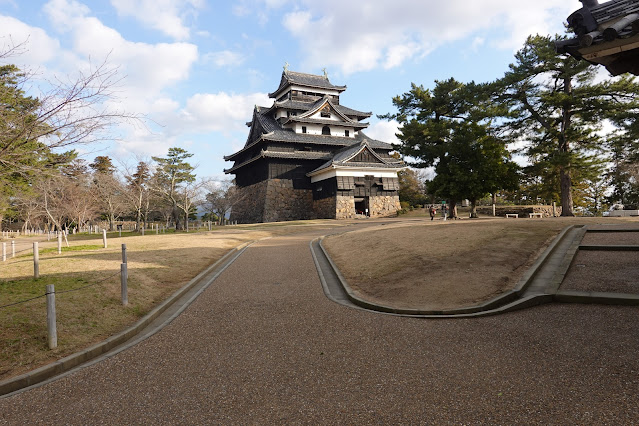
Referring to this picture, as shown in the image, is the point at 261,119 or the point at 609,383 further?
the point at 261,119

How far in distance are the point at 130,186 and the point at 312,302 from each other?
3946cm

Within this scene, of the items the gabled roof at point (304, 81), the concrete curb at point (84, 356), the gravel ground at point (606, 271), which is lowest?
the concrete curb at point (84, 356)

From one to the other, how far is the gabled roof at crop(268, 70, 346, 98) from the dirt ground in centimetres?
3614

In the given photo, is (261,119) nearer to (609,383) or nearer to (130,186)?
(130,186)

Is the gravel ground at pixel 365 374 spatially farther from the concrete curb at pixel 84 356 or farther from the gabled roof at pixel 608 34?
the gabled roof at pixel 608 34

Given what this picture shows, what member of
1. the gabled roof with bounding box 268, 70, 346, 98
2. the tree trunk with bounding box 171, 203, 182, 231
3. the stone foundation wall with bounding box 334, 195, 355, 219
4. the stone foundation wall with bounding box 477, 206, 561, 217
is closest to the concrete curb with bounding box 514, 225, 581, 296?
the stone foundation wall with bounding box 477, 206, 561, 217

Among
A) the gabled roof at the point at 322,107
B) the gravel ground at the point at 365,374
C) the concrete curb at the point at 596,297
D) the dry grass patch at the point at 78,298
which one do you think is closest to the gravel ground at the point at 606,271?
the concrete curb at the point at 596,297

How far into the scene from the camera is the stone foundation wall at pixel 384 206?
3750 centimetres

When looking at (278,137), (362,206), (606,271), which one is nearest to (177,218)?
(278,137)

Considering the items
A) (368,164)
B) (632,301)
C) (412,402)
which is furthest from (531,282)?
(368,164)

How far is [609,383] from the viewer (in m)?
3.58

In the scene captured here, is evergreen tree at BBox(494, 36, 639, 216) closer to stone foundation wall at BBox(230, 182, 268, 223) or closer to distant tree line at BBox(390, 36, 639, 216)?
distant tree line at BBox(390, 36, 639, 216)

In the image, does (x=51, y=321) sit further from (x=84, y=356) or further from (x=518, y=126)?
(x=518, y=126)

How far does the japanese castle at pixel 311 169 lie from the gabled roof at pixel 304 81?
913 mm
